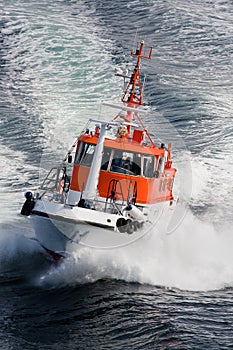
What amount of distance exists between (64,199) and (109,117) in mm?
12901

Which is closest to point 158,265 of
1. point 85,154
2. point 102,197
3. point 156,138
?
point 102,197

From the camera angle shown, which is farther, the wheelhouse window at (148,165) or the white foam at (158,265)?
the wheelhouse window at (148,165)

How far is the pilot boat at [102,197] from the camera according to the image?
54.8 ft

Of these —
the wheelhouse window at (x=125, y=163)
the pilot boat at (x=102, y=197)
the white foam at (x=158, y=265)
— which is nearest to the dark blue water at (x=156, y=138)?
the white foam at (x=158, y=265)

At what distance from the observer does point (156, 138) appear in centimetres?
3002

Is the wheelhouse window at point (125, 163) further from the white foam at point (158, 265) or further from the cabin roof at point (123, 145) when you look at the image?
the white foam at point (158, 265)

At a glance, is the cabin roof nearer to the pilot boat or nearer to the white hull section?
the pilot boat

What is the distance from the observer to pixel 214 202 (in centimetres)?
2558

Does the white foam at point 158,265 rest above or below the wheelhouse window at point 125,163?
below

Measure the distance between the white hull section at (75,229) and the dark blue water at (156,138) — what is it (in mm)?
472

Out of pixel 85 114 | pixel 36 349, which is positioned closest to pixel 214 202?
pixel 85 114

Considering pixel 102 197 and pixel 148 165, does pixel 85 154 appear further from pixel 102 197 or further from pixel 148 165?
pixel 148 165

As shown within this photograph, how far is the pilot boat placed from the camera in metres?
16.7

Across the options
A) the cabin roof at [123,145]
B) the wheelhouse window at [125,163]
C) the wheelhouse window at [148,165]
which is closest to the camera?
the wheelhouse window at [125,163]
